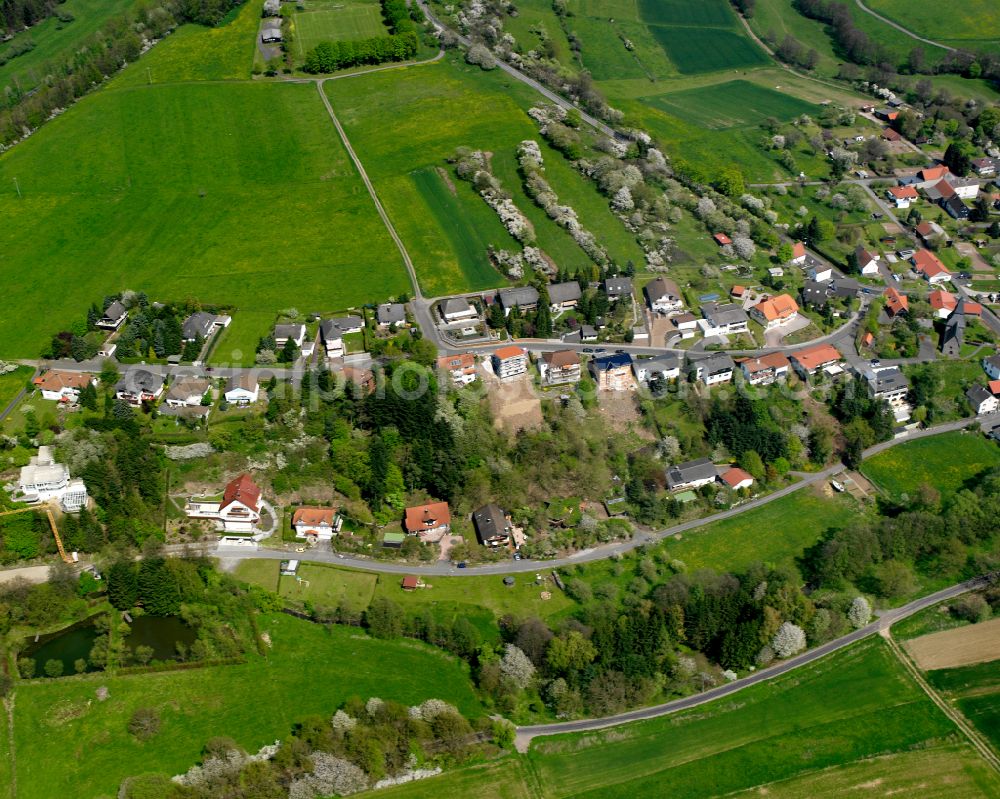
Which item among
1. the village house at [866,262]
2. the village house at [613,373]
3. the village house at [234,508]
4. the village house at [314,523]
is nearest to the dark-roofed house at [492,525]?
the village house at [314,523]

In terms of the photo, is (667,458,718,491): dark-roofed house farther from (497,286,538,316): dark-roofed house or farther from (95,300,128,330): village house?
(95,300,128,330): village house

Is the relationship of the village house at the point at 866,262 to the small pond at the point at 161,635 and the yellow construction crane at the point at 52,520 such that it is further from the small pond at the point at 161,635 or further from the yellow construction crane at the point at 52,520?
the yellow construction crane at the point at 52,520

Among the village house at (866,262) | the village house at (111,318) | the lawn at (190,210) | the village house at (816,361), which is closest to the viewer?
the village house at (111,318)

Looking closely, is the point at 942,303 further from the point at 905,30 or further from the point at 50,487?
the point at 50,487

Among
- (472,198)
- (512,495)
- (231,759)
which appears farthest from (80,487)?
(472,198)

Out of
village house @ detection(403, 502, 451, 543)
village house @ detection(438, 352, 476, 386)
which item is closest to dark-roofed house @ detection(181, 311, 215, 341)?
village house @ detection(438, 352, 476, 386)

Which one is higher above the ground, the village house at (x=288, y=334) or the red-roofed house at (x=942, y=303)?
the village house at (x=288, y=334)
